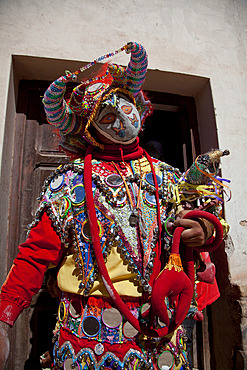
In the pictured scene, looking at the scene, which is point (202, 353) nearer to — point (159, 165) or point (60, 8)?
point (159, 165)

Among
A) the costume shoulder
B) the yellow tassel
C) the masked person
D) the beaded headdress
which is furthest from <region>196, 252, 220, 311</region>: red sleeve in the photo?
the beaded headdress

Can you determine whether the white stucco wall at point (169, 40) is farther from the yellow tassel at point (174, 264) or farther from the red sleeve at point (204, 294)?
the yellow tassel at point (174, 264)

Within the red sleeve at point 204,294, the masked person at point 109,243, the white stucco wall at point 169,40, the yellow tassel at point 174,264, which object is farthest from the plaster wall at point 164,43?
the yellow tassel at point 174,264

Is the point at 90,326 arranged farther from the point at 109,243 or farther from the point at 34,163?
the point at 34,163

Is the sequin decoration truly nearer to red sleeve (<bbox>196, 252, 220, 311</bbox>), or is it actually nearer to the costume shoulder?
the costume shoulder

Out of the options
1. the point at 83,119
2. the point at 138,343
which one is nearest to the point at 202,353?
the point at 138,343

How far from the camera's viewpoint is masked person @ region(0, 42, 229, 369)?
1159 millimetres

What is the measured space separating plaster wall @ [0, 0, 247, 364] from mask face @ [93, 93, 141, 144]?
0.68 m

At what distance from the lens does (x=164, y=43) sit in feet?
6.68

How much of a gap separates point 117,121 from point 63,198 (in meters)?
0.42

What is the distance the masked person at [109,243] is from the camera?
1.16 metres

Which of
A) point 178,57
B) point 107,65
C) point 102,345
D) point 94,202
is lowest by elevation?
point 102,345

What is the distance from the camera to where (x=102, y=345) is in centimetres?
116

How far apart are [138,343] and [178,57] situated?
1.75m
